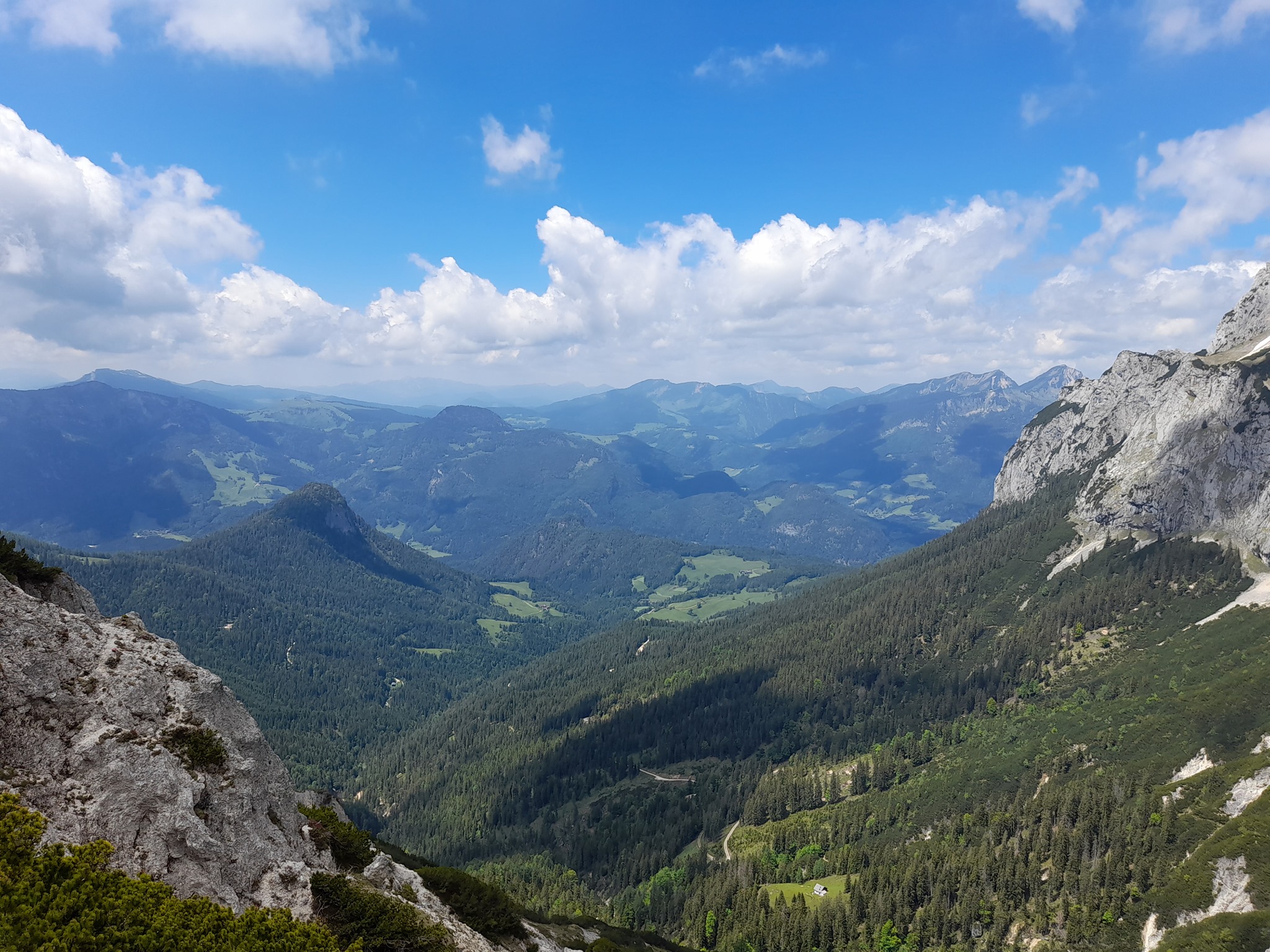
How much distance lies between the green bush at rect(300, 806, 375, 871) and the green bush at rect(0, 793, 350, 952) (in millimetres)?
19954

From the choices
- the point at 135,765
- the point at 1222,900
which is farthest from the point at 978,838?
the point at 135,765

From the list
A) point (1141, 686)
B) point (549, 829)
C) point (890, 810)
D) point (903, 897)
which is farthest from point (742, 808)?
point (1141, 686)

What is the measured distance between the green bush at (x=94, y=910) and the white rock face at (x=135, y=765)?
2.70m

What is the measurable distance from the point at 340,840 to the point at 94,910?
92.0 feet

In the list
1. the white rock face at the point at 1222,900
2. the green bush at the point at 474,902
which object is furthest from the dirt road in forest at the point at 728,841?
the green bush at the point at 474,902

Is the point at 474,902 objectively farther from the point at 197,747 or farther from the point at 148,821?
the point at 148,821

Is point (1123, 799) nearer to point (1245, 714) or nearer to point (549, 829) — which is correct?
point (1245, 714)

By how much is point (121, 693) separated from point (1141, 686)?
730 ft

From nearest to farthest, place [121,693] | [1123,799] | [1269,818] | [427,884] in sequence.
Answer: [121,693] < [427,884] < [1269,818] < [1123,799]

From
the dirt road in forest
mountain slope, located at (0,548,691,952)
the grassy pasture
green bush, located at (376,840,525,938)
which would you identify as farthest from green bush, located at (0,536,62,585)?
the dirt road in forest

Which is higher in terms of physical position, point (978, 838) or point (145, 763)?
point (145, 763)

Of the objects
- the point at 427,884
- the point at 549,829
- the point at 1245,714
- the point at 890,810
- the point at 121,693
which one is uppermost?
the point at 121,693

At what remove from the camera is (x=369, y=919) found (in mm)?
37938

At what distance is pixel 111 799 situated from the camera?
32.5 metres
